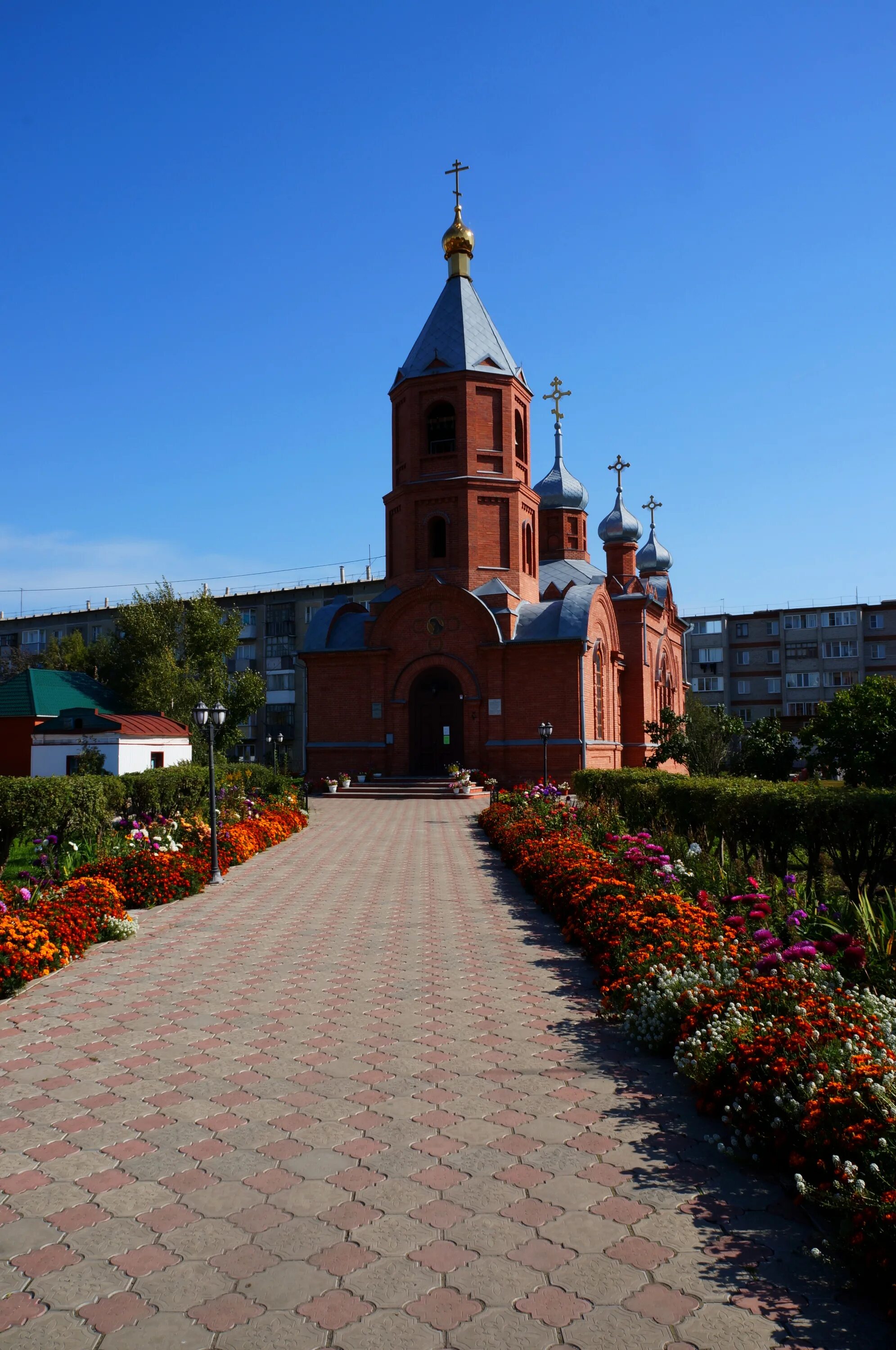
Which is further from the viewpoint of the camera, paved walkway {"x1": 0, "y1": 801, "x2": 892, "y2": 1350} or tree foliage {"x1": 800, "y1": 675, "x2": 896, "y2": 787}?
tree foliage {"x1": 800, "y1": 675, "x2": 896, "y2": 787}

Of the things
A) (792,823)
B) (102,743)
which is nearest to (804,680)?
(102,743)

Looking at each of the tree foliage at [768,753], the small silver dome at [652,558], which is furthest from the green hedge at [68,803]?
the small silver dome at [652,558]

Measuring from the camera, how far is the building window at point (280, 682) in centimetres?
5275

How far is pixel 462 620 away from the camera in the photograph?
25.8 m

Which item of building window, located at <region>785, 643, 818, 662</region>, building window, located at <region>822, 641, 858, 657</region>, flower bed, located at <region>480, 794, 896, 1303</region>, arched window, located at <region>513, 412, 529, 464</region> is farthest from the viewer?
building window, located at <region>785, 643, 818, 662</region>

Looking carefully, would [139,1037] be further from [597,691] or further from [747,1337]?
[597,691]

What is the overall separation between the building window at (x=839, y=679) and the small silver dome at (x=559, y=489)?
96.7ft

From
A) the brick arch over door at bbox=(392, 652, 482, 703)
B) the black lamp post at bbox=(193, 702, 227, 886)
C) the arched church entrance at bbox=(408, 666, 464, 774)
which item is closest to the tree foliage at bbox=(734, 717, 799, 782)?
the brick arch over door at bbox=(392, 652, 482, 703)

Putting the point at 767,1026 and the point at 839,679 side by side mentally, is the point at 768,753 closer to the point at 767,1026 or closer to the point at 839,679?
the point at 767,1026

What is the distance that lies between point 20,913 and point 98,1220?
4733 millimetres

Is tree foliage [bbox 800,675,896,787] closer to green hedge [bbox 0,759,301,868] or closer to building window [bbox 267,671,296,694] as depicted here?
green hedge [bbox 0,759,301,868]

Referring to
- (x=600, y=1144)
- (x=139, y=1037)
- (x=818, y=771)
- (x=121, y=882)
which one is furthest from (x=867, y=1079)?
(x=818, y=771)

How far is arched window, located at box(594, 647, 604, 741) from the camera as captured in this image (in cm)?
2631

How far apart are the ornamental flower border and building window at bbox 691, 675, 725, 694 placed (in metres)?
52.6
